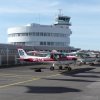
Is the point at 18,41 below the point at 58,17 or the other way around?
below

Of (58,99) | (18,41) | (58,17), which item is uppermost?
(58,17)

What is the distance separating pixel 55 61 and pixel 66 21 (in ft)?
275

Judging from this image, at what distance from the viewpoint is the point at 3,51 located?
58031 millimetres

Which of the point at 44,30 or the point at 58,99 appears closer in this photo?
the point at 58,99

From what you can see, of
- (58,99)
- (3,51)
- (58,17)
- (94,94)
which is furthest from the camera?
(58,17)

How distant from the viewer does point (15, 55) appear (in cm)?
6188

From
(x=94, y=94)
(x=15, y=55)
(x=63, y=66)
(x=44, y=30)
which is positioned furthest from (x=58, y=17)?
(x=94, y=94)

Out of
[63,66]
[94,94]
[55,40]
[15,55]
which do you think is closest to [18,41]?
[55,40]

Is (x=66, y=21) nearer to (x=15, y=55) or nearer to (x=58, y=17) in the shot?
(x=58, y=17)

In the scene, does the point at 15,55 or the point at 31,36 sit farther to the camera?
the point at 31,36

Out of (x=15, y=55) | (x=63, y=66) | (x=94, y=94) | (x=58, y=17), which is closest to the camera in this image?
(x=94, y=94)

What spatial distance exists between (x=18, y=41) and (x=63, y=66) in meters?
72.5

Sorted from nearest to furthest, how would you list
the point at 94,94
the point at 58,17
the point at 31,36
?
the point at 94,94 → the point at 31,36 → the point at 58,17

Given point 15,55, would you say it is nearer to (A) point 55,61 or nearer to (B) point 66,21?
(A) point 55,61
